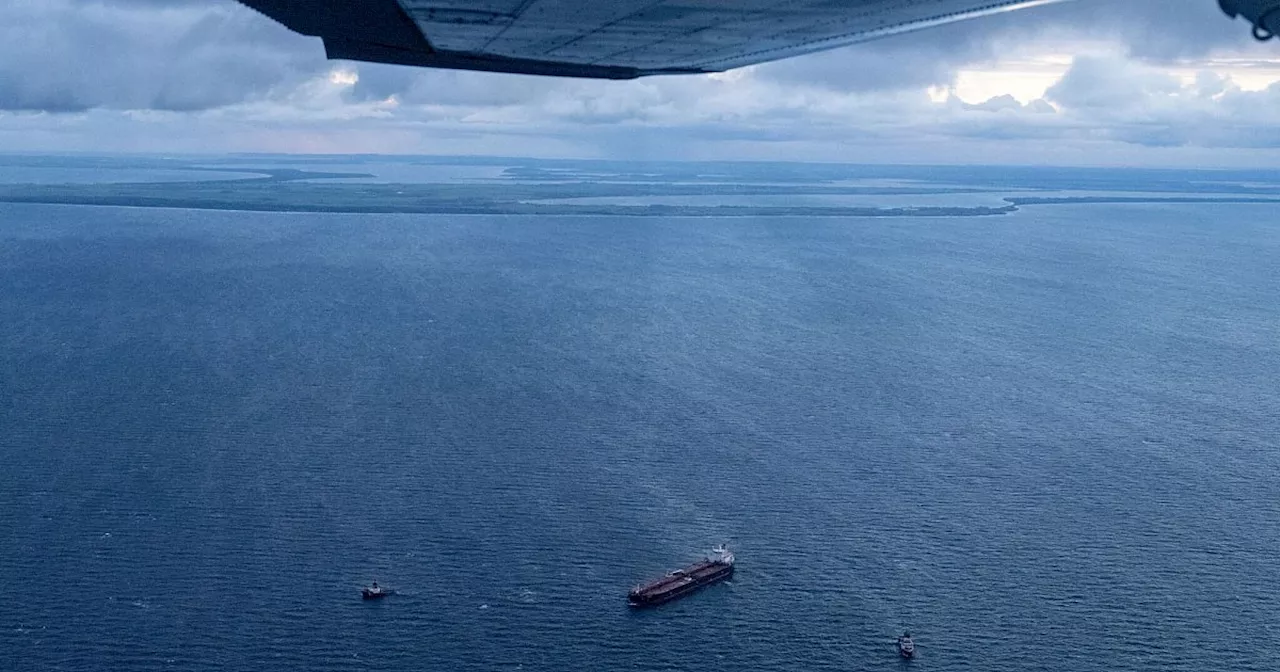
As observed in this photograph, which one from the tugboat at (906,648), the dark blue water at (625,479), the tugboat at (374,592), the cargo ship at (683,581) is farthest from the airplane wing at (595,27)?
the tugboat at (374,592)

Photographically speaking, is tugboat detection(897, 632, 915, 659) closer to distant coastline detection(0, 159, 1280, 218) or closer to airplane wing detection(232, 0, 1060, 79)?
airplane wing detection(232, 0, 1060, 79)

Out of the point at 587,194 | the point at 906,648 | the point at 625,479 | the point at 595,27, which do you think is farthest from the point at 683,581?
the point at 587,194

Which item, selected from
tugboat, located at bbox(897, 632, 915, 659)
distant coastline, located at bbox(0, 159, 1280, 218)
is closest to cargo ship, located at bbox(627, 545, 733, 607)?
tugboat, located at bbox(897, 632, 915, 659)

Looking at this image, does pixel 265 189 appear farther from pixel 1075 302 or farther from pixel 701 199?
pixel 1075 302

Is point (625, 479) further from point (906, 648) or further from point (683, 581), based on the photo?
point (906, 648)

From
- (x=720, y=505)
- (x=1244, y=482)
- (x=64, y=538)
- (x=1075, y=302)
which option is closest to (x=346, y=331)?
(x=64, y=538)

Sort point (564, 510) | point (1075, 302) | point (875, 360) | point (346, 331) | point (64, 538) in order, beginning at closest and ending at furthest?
point (64, 538) → point (564, 510) → point (875, 360) → point (346, 331) → point (1075, 302)

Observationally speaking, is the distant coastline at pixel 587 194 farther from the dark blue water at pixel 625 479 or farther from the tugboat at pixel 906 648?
the tugboat at pixel 906 648
